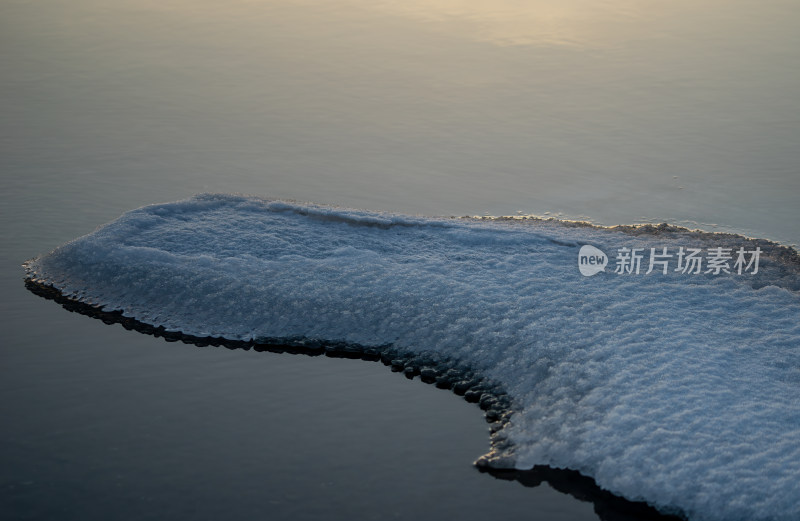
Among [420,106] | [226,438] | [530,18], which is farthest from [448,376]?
[530,18]

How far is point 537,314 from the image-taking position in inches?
210

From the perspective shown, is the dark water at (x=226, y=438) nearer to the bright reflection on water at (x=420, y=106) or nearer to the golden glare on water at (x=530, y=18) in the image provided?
the bright reflection on water at (x=420, y=106)

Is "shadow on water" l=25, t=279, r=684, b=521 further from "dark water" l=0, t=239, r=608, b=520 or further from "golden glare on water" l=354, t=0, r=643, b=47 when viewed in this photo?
"golden glare on water" l=354, t=0, r=643, b=47

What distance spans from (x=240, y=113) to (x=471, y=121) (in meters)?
2.31

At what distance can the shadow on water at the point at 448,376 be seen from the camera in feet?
13.3

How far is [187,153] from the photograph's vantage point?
26.3 feet

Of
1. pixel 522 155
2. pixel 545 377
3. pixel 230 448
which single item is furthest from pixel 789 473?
pixel 522 155

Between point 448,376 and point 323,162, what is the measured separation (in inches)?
132

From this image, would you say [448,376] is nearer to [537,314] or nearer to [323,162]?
[537,314]

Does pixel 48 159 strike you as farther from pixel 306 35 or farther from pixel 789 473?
pixel 789 473

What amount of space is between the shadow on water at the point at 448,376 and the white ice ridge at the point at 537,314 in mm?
57

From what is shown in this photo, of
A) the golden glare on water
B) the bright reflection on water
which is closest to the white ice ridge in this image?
the bright reflection on water

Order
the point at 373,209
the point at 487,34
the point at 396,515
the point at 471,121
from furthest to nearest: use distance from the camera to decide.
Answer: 1. the point at 487,34
2. the point at 471,121
3. the point at 373,209
4. the point at 396,515

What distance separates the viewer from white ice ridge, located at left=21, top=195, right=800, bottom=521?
13.8 ft
